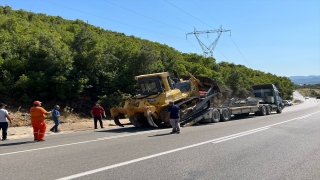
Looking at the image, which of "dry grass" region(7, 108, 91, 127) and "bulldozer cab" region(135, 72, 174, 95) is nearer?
"bulldozer cab" region(135, 72, 174, 95)

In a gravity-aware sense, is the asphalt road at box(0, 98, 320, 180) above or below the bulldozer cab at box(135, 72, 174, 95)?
below

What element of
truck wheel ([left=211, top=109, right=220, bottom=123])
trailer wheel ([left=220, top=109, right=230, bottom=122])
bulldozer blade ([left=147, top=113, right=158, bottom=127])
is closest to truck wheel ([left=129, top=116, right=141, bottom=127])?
bulldozer blade ([left=147, top=113, right=158, bottom=127])

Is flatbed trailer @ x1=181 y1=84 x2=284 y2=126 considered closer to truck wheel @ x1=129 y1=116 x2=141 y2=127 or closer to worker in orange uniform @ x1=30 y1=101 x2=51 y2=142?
truck wheel @ x1=129 y1=116 x2=141 y2=127

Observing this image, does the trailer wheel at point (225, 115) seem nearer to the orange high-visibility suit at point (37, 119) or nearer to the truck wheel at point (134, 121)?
the truck wheel at point (134, 121)

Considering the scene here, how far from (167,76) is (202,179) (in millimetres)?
10860

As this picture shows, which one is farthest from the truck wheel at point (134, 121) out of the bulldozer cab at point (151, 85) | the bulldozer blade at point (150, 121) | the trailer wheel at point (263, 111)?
the trailer wheel at point (263, 111)

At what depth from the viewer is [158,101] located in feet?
52.9

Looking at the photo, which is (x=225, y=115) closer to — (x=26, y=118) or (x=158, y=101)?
(x=158, y=101)

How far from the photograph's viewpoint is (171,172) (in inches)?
264

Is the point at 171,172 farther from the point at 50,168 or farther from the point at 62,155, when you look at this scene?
the point at 62,155

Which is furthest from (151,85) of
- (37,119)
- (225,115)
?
(225,115)

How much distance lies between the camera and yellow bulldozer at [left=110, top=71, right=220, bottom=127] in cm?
1605

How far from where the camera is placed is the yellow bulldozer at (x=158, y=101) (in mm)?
16047

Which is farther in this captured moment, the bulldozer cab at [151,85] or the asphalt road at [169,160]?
the bulldozer cab at [151,85]
